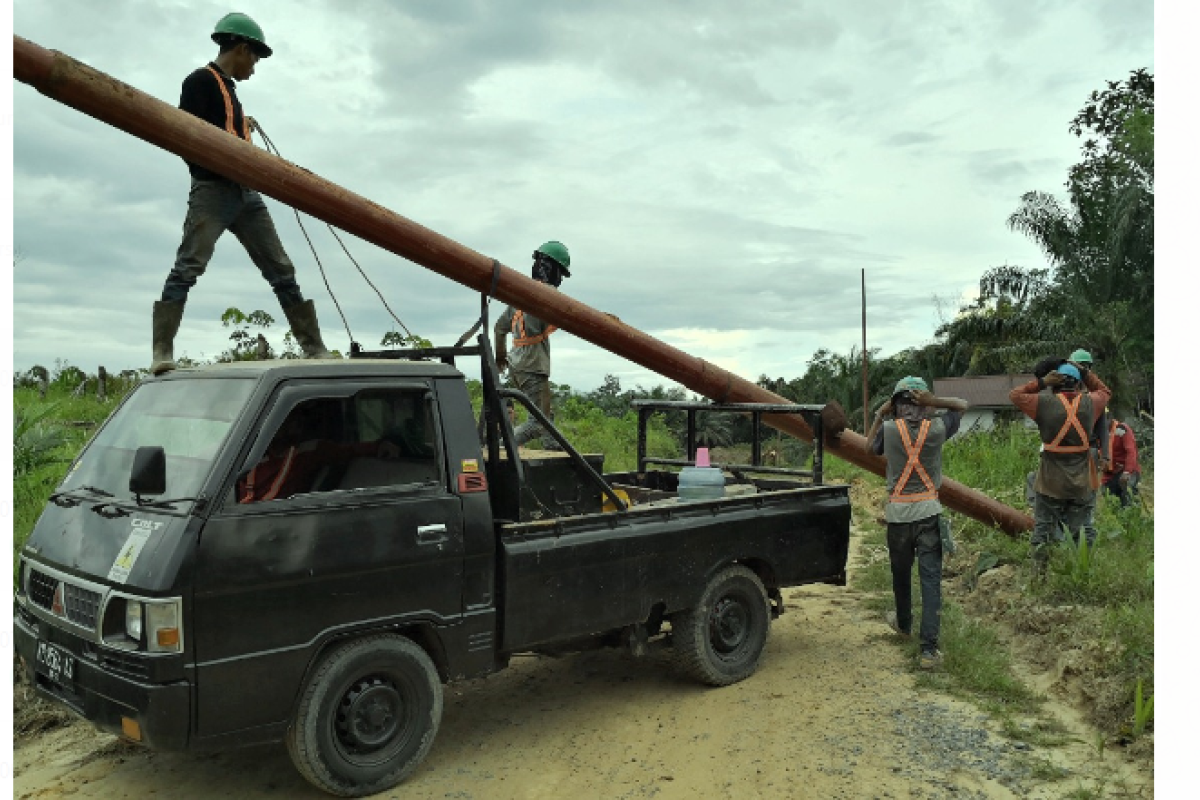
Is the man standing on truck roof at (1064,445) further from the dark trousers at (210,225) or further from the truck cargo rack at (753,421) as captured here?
the dark trousers at (210,225)

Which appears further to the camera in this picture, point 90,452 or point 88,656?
point 90,452

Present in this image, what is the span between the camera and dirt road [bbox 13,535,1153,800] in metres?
4.99

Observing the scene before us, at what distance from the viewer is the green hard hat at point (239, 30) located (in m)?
5.80

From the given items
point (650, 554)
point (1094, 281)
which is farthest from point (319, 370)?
point (1094, 281)

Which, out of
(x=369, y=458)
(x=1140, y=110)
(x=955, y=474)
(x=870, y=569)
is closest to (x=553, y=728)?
(x=369, y=458)

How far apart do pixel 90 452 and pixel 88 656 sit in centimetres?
117

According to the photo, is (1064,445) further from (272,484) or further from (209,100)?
(209,100)

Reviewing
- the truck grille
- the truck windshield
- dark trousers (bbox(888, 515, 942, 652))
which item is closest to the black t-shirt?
the truck windshield

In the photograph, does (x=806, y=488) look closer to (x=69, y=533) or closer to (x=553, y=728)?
(x=553, y=728)

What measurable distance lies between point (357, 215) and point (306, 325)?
103 cm

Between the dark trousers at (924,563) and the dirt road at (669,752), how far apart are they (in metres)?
0.47

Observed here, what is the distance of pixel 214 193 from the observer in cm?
577

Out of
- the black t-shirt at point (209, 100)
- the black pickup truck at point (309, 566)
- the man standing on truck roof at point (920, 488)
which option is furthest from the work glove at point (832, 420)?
the black t-shirt at point (209, 100)

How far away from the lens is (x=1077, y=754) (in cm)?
549
